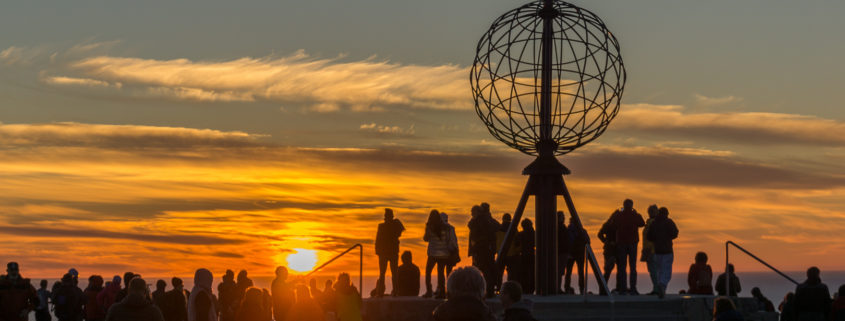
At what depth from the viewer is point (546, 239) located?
20547mm

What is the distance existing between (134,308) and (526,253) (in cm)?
1191

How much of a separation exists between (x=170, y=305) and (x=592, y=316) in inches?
264

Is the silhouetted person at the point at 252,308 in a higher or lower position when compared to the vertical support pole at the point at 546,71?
lower

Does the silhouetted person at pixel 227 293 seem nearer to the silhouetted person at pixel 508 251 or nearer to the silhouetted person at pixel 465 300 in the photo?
the silhouetted person at pixel 508 251

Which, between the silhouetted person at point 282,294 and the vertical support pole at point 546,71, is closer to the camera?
the silhouetted person at point 282,294

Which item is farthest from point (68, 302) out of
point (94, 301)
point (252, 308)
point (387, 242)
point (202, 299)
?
point (202, 299)

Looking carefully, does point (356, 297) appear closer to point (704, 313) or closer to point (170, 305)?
point (170, 305)

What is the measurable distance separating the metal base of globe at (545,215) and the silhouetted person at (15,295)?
8.33 metres

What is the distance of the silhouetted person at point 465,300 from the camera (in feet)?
25.2

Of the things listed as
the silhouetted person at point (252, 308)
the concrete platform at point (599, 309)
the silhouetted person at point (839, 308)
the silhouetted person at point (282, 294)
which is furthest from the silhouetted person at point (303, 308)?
the silhouetted person at point (839, 308)

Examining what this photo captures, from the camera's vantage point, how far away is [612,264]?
824 inches

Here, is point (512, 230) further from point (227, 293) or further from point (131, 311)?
point (131, 311)

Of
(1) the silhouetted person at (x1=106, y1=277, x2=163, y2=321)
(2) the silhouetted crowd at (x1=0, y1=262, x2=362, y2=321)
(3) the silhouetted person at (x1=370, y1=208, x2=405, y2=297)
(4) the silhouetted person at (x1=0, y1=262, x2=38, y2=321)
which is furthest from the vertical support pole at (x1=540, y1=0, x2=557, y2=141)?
(1) the silhouetted person at (x1=106, y1=277, x2=163, y2=321)

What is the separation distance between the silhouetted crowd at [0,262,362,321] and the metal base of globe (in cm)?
359
